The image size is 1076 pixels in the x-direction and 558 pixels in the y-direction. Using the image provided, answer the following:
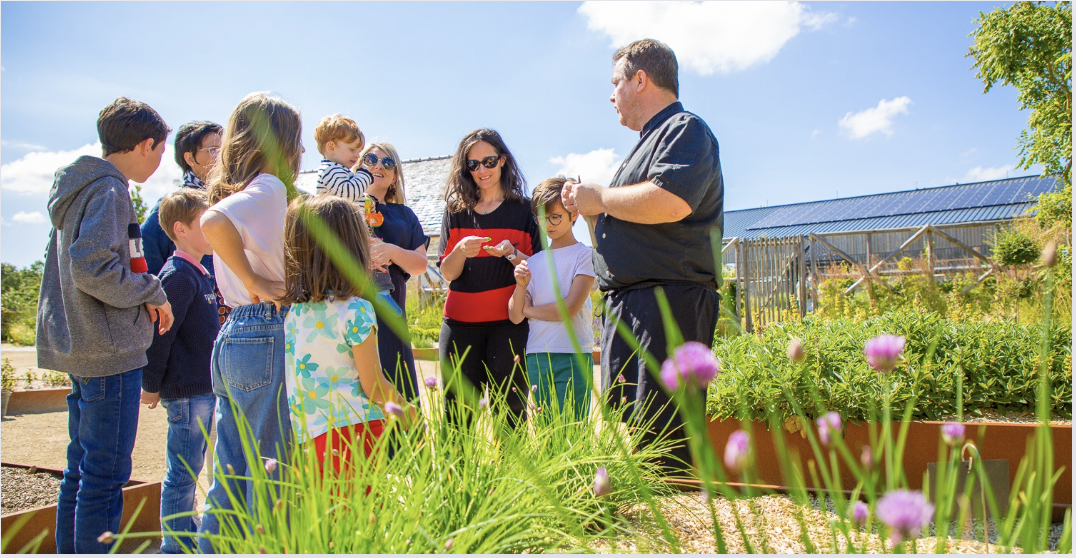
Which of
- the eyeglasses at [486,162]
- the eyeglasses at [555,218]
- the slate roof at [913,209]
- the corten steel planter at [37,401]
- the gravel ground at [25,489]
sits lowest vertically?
the corten steel planter at [37,401]

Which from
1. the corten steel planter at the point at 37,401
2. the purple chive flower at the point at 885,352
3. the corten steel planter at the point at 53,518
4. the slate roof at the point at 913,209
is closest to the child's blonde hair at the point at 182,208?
the corten steel planter at the point at 53,518

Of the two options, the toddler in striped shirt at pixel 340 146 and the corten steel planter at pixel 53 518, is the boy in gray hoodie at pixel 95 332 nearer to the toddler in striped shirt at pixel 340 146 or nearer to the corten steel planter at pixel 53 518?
the corten steel planter at pixel 53 518

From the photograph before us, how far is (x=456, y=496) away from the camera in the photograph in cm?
161

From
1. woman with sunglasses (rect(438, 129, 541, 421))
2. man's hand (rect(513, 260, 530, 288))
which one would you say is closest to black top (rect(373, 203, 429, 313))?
woman with sunglasses (rect(438, 129, 541, 421))

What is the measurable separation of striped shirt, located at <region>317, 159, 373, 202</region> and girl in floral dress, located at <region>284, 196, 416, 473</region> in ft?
3.14

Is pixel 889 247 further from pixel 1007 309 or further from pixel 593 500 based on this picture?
pixel 593 500

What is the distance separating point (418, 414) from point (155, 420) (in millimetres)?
5187

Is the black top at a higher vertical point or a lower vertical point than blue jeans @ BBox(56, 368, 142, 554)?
higher

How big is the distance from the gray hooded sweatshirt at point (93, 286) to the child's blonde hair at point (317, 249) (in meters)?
0.66

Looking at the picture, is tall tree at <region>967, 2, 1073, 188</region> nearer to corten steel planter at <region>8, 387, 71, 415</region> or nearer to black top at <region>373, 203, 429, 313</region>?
black top at <region>373, 203, 429, 313</region>

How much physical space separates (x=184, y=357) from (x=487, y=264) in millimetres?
1413

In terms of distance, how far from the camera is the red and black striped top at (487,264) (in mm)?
3350

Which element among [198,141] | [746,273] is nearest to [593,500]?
[198,141]

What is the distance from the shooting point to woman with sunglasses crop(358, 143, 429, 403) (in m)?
3.17
